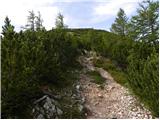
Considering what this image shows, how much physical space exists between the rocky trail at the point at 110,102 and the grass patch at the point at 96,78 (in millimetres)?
270

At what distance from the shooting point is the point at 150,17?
35094 millimetres

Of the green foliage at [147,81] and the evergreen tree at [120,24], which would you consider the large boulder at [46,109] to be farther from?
the evergreen tree at [120,24]

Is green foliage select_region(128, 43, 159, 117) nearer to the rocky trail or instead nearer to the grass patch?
the rocky trail

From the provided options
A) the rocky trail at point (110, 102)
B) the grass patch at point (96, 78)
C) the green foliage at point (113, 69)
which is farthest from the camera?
the green foliage at point (113, 69)

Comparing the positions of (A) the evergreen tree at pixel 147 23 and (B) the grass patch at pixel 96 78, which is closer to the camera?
(B) the grass patch at pixel 96 78

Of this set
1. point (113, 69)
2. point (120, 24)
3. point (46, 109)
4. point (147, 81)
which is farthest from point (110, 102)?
point (120, 24)

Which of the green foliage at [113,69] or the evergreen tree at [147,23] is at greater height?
the evergreen tree at [147,23]

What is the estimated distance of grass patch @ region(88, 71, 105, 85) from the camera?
20681 mm

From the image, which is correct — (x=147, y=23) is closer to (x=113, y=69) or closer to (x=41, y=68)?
(x=113, y=69)

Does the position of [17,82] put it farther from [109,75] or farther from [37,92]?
[109,75]

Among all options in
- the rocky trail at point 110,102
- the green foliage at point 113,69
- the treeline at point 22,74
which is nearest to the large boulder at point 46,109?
the treeline at point 22,74

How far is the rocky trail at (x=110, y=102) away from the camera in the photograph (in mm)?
15602

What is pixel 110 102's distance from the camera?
56.7ft

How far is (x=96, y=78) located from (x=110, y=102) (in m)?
4.25
